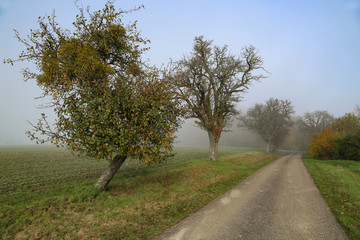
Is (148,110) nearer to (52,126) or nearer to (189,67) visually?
(52,126)

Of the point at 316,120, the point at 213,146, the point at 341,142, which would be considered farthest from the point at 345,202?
the point at 316,120

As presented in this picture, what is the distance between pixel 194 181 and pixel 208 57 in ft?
54.6

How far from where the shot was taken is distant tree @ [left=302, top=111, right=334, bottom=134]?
62.2m

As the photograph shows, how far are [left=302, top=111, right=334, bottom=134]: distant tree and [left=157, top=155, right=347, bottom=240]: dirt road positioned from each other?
69133 mm

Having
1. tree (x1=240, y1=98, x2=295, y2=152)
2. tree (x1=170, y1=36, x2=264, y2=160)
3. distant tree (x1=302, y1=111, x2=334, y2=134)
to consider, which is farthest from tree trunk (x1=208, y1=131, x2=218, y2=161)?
distant tree (x1=302, y1=111, x2=334, y2=134)

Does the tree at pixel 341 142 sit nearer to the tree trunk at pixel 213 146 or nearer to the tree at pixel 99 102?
the tree trunk at pixel 213 146

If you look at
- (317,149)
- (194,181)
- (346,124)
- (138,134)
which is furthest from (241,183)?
(346,124)

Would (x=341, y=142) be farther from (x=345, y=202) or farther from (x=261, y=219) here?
(x=261, y=219)

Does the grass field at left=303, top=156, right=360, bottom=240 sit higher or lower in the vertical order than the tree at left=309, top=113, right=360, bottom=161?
lower

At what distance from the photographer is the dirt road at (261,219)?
5586 mm

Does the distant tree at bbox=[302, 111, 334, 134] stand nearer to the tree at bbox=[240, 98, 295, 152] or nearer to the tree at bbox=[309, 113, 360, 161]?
the tree at bbox=[240, 98, 295, 152]

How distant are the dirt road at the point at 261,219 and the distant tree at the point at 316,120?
227 ft

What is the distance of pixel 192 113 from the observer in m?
21.7

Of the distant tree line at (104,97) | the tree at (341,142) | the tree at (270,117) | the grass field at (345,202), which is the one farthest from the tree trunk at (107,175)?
the tree at (270,117)
